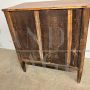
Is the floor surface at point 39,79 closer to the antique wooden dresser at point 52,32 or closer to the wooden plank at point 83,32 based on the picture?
the antique wooden dresser at point 52,32

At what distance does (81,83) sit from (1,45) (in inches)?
→ 64.6

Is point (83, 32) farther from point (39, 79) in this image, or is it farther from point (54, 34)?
point (39, 79)

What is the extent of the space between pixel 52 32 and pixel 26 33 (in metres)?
0.30

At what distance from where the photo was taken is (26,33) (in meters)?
1.36

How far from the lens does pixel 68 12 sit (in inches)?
41.5

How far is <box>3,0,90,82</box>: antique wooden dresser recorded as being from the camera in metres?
1.08

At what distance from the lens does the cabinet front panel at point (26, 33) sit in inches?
48.6

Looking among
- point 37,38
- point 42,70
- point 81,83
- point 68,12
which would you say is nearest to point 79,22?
point 68,12

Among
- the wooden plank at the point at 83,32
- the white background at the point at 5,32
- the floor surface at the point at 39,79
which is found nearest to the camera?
the wooden plank at the point at 83,32

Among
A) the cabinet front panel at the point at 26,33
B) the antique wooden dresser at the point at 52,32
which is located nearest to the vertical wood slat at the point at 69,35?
the antique wooden dresser at the point at 52,32

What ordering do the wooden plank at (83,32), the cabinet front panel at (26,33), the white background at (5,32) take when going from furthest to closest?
the white background at (5,32) < the cabinet front panel at (26,33) < the wooden plank at (83,32)

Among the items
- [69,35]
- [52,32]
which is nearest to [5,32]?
[52,32]

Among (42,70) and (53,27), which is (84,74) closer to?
(42,70)

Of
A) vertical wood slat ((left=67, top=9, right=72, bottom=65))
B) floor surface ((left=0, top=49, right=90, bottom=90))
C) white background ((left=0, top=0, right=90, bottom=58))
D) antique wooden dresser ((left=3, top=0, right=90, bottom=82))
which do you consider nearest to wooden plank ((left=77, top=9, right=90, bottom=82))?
antique wooden dresser ((left=3, top=0, right=90, bottom=82))
